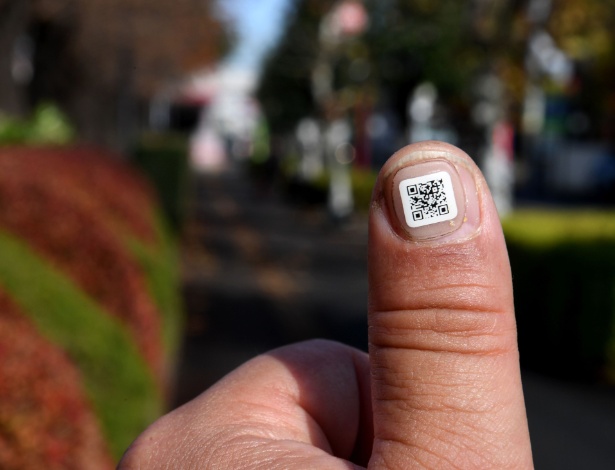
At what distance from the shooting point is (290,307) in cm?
1209

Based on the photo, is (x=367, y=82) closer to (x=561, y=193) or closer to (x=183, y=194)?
(x=183, y=194)

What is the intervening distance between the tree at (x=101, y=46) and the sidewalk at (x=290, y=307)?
3.93m

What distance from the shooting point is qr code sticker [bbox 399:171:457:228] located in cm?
109

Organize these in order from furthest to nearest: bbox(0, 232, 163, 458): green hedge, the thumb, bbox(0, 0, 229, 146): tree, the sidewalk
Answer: bbox(0, 0, 229, 146): tree, the sidewalk, bbox(0, 232, 163, 458): green hedge, the thumb

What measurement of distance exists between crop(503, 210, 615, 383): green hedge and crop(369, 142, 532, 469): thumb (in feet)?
26.0

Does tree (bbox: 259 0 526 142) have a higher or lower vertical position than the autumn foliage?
higher

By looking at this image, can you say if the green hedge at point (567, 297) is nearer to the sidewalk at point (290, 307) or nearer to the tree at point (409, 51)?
the sidewalk at point (290, 307)

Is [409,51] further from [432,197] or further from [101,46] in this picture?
[432,197]

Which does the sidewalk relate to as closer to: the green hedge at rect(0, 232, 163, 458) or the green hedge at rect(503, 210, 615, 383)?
the green hedge at rect(503, 210, 615, 383)

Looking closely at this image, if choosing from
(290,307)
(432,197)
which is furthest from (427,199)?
(290,307)

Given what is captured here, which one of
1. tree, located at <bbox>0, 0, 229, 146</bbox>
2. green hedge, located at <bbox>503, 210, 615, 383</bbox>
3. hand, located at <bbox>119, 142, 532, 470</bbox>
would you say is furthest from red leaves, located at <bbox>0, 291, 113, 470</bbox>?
tree, located at <bbox>0, 0, 229, 146</bbox>

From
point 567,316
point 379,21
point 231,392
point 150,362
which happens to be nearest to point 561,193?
point 379,21

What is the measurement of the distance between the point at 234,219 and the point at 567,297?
57.4ft

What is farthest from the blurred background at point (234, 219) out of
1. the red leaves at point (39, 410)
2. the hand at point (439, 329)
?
the hand at point (439, 329)
